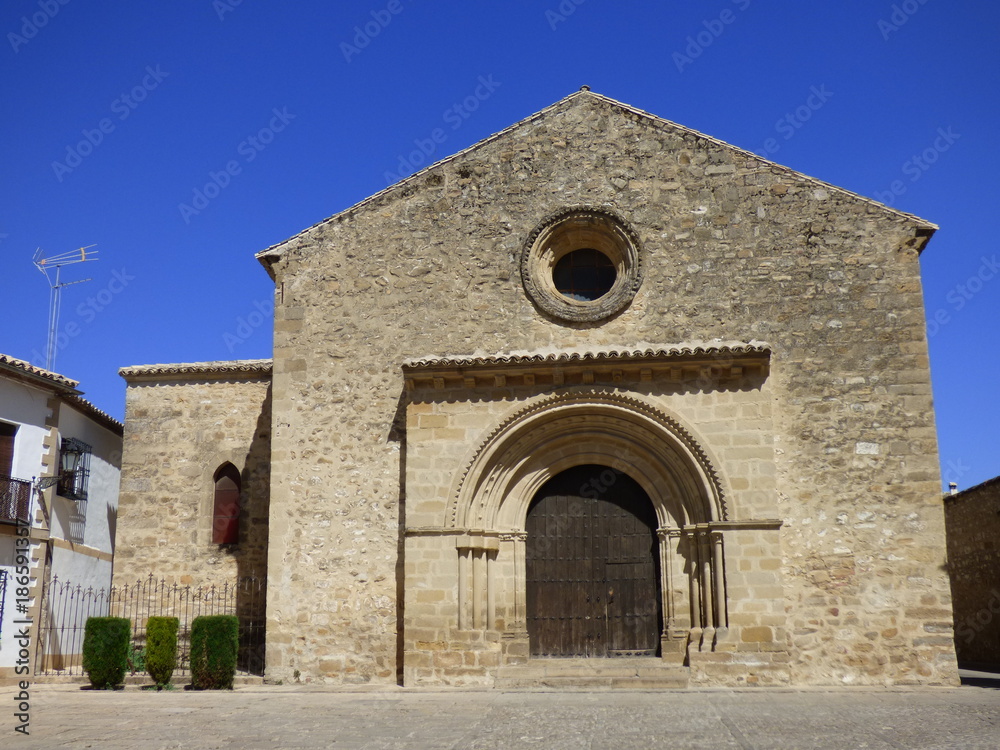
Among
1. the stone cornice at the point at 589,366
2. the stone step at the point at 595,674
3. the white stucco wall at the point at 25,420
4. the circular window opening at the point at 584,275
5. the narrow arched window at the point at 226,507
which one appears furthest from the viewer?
the narrow arched window at the point at 226,507

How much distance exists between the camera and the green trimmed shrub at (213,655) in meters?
12.5

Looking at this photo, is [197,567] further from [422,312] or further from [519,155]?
[519,155]

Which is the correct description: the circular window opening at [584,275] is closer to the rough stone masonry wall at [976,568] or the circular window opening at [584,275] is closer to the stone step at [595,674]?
the stone step at [595,674]

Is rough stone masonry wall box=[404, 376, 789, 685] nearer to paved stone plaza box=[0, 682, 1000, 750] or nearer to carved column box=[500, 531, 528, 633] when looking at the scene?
carved column box=[500, 531, 528, 633]

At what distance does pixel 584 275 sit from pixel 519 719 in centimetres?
660

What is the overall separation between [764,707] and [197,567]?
896 cm

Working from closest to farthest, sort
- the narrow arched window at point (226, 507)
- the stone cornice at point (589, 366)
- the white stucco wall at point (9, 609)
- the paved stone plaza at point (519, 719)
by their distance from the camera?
the paved stone plaza at point (519, 719) < the stone cornice at point (589, 366) < the white stucco wall at point (9, 609) < the narrow arched window at point (226, 507)

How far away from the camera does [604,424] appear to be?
42.6ft

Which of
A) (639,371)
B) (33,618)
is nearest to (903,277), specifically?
(639,371)

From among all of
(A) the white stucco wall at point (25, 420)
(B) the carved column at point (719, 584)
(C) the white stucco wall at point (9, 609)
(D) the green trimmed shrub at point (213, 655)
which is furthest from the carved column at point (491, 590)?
(A) the white stucco wall at point (25, 420)

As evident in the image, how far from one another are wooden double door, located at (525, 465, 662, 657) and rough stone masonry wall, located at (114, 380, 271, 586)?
178 inches

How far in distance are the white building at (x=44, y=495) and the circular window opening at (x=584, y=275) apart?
8317mm

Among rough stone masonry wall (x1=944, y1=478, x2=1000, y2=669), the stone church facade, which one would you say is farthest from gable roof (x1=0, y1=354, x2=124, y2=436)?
rough stone masonry wall (x1=944, y1=478, x2=1000, y2=669)

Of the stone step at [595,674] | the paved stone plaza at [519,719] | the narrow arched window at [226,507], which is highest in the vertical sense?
Answer: the narrow arched window at [226,507]
